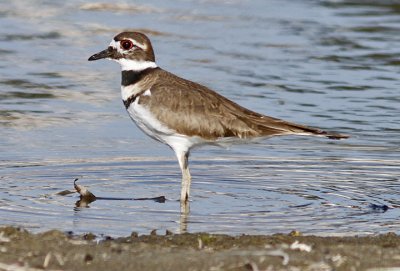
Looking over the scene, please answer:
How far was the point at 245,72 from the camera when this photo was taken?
1588 cm

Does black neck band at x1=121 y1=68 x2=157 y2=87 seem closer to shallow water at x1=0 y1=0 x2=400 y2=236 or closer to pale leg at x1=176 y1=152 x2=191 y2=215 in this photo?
pale leg at x1=176 y1=152 x2=191 y2=215

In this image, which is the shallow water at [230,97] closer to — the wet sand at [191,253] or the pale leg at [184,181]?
the pale leg at [184,181]

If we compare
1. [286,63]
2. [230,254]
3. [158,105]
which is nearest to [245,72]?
[286,63]

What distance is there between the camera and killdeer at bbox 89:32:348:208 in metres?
10.8

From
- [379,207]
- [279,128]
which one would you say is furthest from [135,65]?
[379,207]

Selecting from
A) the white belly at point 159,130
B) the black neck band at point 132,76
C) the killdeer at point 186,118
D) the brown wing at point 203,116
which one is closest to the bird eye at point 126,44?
the black neck band at point 132,76

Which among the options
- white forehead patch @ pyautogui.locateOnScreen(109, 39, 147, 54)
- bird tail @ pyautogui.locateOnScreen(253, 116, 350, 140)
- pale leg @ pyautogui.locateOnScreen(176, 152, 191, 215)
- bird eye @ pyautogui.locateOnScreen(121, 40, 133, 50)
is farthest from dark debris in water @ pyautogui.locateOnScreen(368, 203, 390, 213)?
bird eye @ pyautogui.locateOnScreen(121, 40, 133, 50)

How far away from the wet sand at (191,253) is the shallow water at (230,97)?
107 centimetres

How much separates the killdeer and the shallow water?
20.4 inches

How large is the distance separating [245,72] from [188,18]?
3.62 m

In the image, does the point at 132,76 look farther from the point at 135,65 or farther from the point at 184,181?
the point at 184,181

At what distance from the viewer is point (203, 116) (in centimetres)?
1086

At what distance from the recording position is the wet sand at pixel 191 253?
24.2 ft

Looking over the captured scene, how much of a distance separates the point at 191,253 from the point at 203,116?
3.25 meters
